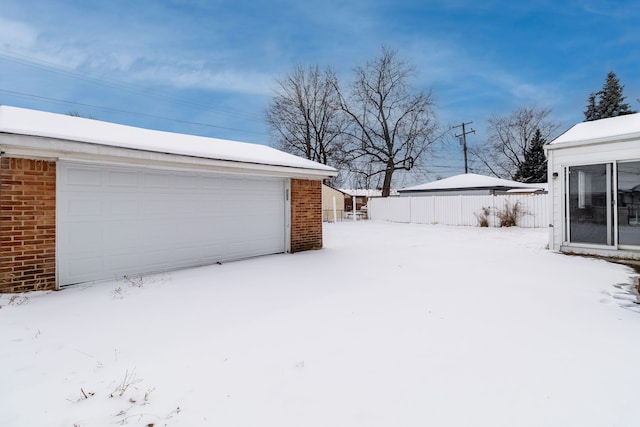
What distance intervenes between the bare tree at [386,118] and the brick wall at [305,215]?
57.5 feet

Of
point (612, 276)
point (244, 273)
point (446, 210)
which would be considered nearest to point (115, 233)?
point (244, 273)

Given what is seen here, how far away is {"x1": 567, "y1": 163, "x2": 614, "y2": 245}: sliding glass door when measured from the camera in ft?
25.3

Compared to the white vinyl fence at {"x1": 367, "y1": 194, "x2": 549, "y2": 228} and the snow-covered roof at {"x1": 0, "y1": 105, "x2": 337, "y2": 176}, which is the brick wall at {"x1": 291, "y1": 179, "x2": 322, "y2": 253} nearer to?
the snow-covered roof at {"x1": 0, "y1": 105, "x2": 337, "y2": 176}

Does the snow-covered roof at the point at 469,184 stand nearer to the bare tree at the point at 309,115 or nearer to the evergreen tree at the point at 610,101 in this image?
the bare tree at the point at 309,115

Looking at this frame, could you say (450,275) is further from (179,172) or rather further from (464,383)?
(179,172)

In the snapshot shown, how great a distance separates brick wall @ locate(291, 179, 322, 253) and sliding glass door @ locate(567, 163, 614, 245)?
6.32 metres

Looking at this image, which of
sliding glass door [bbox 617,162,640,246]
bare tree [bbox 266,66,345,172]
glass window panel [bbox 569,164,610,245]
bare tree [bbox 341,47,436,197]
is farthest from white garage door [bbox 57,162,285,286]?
bare tree [bbox 266,66,345,172]

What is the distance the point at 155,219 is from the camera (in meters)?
6.16

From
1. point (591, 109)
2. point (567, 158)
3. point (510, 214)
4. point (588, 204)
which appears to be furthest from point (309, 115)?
point (591, 109)

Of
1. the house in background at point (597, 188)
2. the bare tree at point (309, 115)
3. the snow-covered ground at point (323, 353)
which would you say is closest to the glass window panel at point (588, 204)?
the house in background at point (597, 188)

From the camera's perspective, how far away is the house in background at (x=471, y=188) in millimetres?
20286

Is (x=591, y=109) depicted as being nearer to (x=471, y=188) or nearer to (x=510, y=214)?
(x=471, y=188)

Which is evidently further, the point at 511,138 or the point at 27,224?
the point at 511,138

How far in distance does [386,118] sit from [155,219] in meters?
22.8
